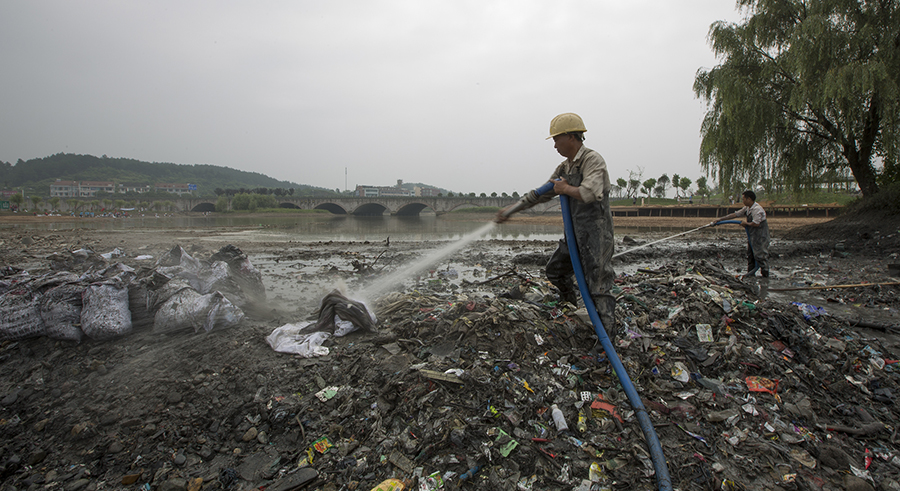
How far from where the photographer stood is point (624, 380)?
9.05ft

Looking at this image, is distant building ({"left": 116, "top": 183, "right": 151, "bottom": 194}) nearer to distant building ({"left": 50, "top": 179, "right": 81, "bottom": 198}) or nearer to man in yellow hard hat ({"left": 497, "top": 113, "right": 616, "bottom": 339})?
distant building ({"left": 50, "top": 179, "right": 81, "bottom": 198})

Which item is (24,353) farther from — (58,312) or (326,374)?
(326,374)

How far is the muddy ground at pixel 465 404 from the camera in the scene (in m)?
2.31

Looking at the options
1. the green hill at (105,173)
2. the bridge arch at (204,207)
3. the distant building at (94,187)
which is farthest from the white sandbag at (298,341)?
the distant building at (94,187)

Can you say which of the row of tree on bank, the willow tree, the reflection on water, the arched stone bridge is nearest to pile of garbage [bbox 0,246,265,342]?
the reflection on water

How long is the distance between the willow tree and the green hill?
136 meters

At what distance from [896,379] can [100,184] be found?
541ft

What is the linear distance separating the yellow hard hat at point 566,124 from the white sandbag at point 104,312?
4.48 m

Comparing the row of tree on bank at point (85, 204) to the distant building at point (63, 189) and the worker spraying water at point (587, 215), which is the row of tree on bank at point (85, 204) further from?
the worker spraying water at point (587, 215)

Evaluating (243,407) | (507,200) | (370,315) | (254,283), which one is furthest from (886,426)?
(507,200)

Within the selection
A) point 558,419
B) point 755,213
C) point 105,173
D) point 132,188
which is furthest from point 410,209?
point 105,173

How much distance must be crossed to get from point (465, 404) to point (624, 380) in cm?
119

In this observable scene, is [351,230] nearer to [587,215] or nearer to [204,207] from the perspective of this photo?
[587,215]

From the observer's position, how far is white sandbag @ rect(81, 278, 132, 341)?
362 cm
